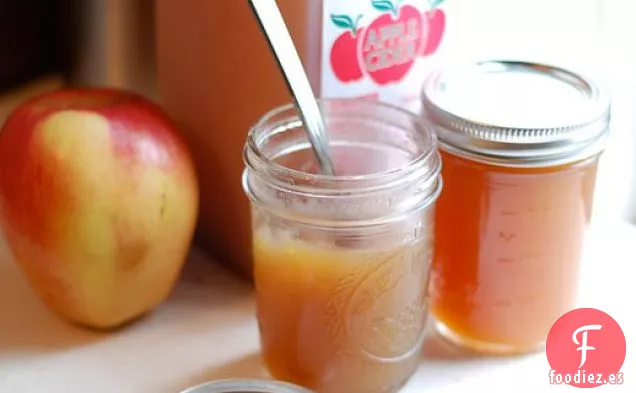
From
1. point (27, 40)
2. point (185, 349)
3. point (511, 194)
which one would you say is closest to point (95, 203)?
point (185, 349)

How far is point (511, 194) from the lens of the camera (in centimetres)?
59

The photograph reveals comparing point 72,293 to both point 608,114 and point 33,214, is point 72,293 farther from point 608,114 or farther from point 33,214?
point 608,114

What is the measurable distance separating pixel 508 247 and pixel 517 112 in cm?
8

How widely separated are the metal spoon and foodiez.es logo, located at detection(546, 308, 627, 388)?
0.59 feet

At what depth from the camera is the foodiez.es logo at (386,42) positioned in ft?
1.99

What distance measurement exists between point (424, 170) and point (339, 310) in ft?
0.30

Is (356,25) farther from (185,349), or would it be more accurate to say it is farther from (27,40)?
(27,40)

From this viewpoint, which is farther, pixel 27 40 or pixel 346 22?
pixel 27 40

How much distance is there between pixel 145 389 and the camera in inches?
23.9

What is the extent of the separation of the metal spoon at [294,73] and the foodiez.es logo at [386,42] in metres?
0.04

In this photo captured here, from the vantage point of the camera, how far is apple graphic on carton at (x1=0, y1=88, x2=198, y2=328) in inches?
23.9

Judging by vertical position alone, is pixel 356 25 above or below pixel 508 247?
above

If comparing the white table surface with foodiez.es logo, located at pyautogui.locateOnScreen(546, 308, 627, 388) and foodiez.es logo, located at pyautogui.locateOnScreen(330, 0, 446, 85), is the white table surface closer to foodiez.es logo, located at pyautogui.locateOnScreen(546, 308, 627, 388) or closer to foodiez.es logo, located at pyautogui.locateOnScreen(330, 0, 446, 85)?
foodiez.es logo, located at pyautogui.locateOnScreen(546, 308, 627, 388)

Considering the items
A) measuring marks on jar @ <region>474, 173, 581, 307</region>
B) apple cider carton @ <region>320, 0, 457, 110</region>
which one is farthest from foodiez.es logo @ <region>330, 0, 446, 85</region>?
measuring marks on jar @ <region>474, 173, 581, 307</region>
